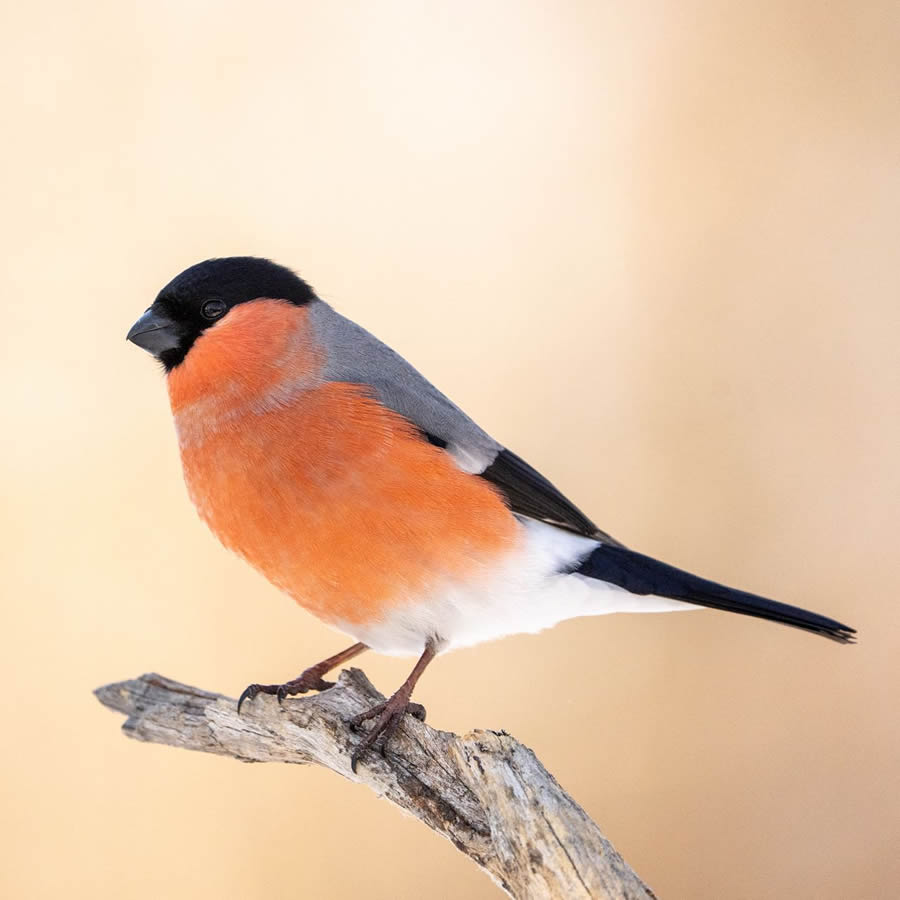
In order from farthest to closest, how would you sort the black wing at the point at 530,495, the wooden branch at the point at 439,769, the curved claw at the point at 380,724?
1. the black wing at the point at 530,495
2. the curved claw at the point at 380,724
3. the wooden branch at the point at 439,769

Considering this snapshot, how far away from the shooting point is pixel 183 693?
5.85 feet

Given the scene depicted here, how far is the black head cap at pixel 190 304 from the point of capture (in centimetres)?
176

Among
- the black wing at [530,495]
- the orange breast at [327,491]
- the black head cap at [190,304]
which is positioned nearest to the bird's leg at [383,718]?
the orange breast at [327,491]

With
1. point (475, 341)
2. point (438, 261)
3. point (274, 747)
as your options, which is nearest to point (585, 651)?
point (475, 341)

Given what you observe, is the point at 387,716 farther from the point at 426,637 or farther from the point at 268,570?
the point at 268,570

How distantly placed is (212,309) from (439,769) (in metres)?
0.78

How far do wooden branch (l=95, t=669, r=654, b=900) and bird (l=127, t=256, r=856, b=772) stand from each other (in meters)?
0.04

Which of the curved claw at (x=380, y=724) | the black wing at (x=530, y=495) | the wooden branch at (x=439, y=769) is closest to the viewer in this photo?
the wooden branch at (x=439, y=769)

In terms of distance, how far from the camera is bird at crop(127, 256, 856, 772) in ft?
5.26

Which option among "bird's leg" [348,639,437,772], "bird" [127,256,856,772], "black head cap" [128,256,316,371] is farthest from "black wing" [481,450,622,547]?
"black head cap" [128,256,316,371]

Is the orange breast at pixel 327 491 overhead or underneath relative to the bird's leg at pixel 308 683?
overhead

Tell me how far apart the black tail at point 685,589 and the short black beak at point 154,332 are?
72 cm

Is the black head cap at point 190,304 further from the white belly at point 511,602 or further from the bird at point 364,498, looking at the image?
the white belly at point 511,602

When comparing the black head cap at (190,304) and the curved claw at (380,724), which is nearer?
the curved claw at (380,724)
